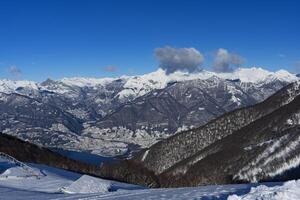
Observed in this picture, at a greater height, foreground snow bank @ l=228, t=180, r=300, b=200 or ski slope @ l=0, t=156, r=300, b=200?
ski slope @ l=0, t=156, r=300, b=200

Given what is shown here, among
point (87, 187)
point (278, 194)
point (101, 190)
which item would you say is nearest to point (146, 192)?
point (87, 187)

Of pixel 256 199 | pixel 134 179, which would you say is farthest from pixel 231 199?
pixel 134 179

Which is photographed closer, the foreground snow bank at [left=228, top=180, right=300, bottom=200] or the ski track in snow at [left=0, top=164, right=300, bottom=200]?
the foreground snow bank at [left=228, top=180, right=300, bottom=200]

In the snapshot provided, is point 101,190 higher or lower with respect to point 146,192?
higher

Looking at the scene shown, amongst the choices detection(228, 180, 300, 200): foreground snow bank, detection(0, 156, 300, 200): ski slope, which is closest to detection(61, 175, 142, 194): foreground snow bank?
detection(0, 156, 300, 200): ski slope

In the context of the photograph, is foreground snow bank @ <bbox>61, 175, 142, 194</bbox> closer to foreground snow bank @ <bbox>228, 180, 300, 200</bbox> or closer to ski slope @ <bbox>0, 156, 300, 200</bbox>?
ski slope @ <bbox>0, 156, 300, 200</bbox>

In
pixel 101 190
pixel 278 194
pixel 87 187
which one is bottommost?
pixel 278 194

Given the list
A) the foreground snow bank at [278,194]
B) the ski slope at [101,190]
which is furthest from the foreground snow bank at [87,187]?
the foreground snow bank at [278,194]

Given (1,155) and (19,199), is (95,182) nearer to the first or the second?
(19,199)

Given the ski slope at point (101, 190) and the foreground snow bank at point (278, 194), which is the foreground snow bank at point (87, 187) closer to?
the ski slope at point (101, 190)

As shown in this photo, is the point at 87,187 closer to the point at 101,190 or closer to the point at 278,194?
the point at 101,190

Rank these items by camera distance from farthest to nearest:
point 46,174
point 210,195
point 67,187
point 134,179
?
point 134,179 < point 46,174 < point 67,187 < point 210,195
